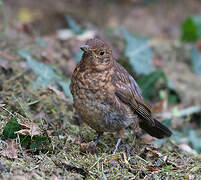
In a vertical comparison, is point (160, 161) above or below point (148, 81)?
below

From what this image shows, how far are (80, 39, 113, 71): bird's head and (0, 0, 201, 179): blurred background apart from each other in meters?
0.72

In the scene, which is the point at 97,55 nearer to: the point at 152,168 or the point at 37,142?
the point at 37,142

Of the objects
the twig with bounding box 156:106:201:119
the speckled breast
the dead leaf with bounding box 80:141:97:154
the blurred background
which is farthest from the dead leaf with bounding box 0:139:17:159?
the twig with bounding box 156:106:201:119

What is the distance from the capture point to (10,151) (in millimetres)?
3705

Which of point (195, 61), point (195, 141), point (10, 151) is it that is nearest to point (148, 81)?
point (195, 141)

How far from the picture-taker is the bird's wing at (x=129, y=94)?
15.0ft

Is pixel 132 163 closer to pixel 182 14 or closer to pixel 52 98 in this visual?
pixel 52 98

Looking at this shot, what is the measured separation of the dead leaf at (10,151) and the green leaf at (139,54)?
3.41m

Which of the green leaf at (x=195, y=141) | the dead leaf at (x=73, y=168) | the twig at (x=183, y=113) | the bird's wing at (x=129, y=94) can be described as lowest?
the dead leaf at (x=73, y=168)

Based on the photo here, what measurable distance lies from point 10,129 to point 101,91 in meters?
1.03

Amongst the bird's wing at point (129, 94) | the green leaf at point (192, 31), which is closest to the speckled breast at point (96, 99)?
the bird's wing at point (129, 94)

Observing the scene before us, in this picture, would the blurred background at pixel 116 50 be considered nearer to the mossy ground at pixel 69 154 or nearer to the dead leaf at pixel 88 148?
the mossy ground at pixel 69 154

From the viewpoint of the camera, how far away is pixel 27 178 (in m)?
3.29

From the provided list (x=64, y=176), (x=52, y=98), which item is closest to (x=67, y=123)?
(x=52, y=98)
